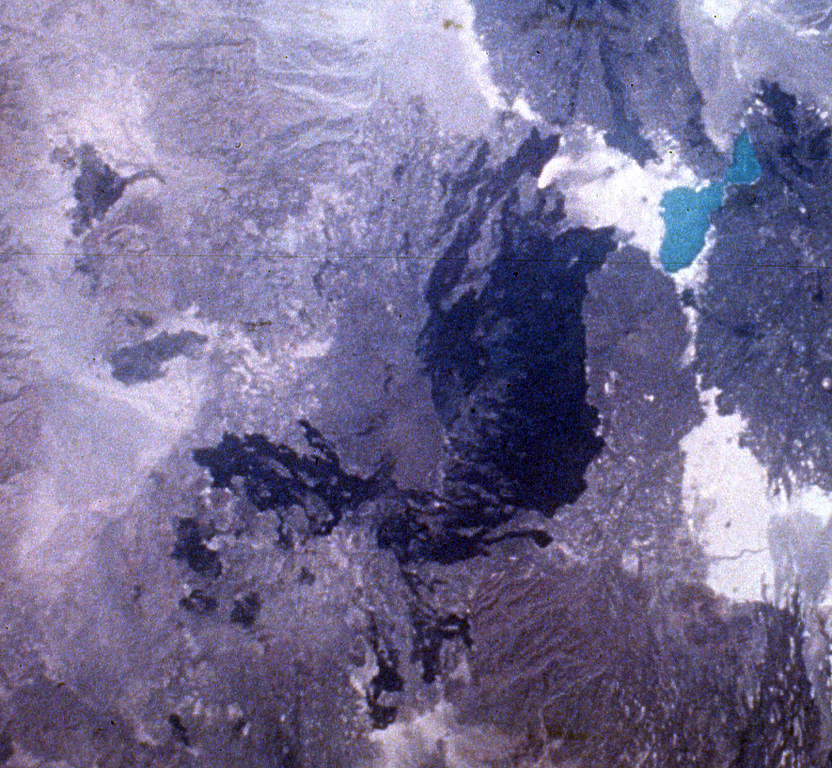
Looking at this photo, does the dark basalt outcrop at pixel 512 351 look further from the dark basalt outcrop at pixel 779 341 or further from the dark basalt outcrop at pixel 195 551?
the dark basalt outcrop at pixel 195 551

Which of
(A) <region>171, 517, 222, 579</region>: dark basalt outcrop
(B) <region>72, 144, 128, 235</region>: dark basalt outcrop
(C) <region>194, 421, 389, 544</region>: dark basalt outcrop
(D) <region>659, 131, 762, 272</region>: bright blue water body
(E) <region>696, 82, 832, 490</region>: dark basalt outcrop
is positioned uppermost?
(B) <region>72, 144, 128, 235</region>: dark basalt outcrop

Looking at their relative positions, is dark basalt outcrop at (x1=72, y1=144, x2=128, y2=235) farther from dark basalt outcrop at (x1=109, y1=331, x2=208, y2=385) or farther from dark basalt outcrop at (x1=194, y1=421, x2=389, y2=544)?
dark basalt outcrop at (x1=194, y1=421, x2=389, y2=544)

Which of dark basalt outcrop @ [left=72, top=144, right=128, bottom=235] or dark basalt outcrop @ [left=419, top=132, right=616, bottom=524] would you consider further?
dark basalt outcrop @ [left=72, top=144, right=128, bottom=235]

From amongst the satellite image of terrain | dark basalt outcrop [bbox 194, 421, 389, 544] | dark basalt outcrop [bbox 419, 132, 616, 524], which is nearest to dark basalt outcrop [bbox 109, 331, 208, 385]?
the satellite image of terrain

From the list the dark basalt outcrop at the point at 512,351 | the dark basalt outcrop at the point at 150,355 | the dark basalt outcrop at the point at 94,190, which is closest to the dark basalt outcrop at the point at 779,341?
the dark basalt outcrop at the point at 512,351

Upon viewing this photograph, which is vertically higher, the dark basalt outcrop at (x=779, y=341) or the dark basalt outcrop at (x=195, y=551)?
the dark basalt outcrop at (x=779, y=341)

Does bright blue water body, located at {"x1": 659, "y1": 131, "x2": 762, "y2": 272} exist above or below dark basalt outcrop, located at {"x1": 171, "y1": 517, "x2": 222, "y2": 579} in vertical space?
above

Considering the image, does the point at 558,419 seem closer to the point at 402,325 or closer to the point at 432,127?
the point at 402,325
